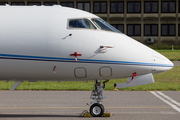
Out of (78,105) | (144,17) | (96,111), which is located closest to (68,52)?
(96,111)

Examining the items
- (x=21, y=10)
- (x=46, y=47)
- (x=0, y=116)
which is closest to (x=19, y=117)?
Result: (x=0, y=116)

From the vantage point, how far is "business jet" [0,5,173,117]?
10648 millimetres

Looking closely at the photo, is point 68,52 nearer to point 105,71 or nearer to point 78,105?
point 105,71

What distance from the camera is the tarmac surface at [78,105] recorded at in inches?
471

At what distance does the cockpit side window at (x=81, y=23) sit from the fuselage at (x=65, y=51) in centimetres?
14

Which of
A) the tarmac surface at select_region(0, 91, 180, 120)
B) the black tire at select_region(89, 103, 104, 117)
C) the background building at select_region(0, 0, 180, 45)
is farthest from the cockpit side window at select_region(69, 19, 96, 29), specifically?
the background building at select_region(0, 0, 180, 45)

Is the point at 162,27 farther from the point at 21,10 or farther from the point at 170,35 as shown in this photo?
the point at 21,10

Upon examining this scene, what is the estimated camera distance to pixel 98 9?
64062 millimetres

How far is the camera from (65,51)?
10633mm

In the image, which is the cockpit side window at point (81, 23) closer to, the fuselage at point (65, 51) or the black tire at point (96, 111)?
the fuselage at point (65, 51)

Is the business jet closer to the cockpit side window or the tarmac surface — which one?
the cockpit side window

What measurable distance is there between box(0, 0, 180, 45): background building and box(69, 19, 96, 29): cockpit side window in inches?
2050

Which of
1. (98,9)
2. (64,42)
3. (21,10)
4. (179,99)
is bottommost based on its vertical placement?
(179,99)

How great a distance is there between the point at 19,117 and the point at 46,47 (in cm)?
272
